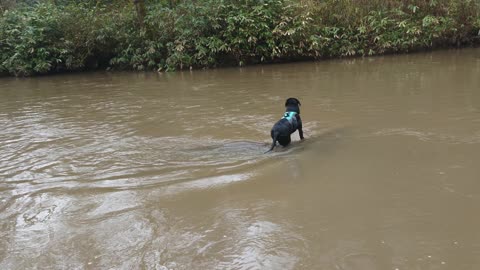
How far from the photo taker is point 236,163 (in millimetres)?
5504

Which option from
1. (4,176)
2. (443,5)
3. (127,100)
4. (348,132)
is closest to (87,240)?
(4,176)

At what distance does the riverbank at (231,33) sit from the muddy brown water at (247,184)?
655 centimetres

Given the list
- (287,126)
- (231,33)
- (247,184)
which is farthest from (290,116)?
(231,33)

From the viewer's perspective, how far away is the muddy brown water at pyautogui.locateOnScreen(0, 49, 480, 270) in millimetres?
3430

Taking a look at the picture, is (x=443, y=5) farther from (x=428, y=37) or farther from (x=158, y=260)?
(x=158, y=260)

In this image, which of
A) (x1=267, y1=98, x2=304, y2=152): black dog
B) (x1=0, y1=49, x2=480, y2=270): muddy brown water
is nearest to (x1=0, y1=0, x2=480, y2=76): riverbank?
(x1=0, y1=49, x2=480, y2=270): muddy brown water

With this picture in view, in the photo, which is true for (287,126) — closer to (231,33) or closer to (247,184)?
(247,184)

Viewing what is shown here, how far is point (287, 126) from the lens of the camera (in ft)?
19.6

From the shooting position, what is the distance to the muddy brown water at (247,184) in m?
3.43

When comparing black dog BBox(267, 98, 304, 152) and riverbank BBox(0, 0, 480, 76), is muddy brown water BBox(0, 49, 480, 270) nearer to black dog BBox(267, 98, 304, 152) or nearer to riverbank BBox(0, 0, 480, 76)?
black dog BBox(267, 98, 304, 152)

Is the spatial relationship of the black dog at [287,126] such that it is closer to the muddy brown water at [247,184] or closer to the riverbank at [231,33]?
the muddy brown water at [247,184]

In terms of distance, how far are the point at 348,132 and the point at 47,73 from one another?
14846 millimetres

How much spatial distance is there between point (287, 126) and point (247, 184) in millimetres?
1438

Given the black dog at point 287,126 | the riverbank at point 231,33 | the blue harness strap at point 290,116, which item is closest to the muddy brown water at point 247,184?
the black dog at point 287,126
